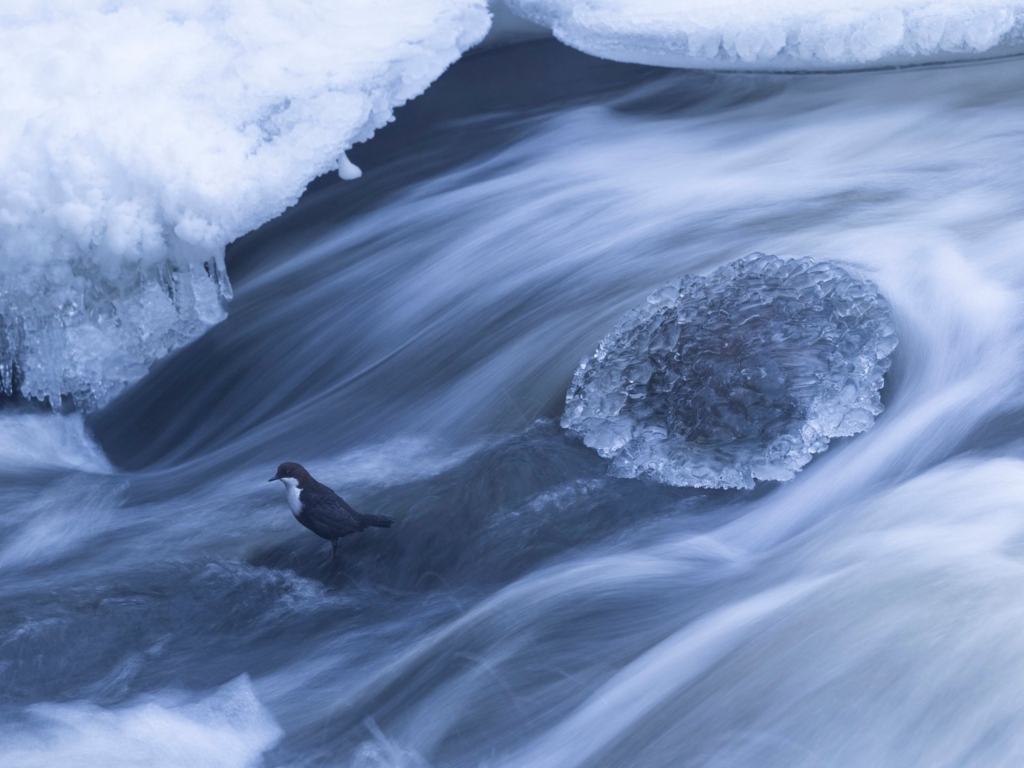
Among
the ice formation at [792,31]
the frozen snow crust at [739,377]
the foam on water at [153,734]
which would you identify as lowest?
the foam on water at [153,734]

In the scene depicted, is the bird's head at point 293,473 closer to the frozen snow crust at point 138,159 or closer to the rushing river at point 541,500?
the rushing river at point 541,500

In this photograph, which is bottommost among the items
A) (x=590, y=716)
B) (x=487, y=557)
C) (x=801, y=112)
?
(x=590, y=716)

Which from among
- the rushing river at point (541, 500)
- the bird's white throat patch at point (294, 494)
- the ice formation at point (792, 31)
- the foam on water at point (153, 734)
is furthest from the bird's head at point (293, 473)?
the ice formation at point (792, 31)

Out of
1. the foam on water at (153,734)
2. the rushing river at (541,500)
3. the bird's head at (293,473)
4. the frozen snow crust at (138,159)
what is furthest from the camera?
the frozen snow crust at (138,159)

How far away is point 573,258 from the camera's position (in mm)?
4449

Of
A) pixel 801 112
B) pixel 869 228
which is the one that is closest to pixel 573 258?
pixel 869 228

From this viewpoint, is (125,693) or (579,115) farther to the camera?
(579,115)

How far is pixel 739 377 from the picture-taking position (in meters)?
3.17

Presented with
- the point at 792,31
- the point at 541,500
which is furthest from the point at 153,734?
the point at 792,31

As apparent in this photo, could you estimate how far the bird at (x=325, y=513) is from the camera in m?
3.14

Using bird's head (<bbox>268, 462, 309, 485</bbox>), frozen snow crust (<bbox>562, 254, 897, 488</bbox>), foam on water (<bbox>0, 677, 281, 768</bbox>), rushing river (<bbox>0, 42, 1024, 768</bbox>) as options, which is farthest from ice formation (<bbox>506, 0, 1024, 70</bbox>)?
foam on water (<bbox>0, 677, 281, 768</bbox>)

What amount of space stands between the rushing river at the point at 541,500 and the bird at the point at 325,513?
0.12 metres

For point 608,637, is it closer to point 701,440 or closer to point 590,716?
point 590,716

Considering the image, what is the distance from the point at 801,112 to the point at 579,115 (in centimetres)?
106
